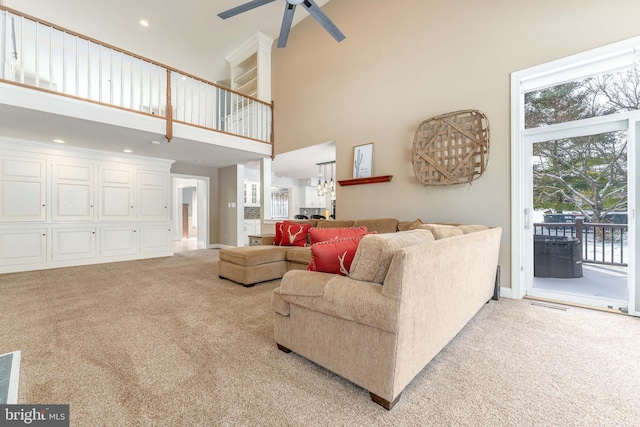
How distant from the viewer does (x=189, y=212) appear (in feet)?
37.9

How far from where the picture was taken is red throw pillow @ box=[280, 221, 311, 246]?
420 centimetres

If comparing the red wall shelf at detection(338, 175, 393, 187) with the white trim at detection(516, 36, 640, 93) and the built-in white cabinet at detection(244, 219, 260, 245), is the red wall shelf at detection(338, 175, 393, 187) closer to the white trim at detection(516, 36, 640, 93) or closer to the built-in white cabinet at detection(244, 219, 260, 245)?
the white trim at detection(516, 36, 640, 93)

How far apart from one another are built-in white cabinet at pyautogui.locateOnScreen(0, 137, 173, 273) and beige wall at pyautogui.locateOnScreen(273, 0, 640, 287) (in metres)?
3.56

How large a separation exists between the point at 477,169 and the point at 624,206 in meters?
1.31

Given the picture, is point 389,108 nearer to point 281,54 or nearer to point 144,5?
point 281,54

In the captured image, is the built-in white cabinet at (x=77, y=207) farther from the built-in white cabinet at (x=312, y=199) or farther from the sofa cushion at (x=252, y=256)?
the built-in white cabinet at (x=312, y=199)

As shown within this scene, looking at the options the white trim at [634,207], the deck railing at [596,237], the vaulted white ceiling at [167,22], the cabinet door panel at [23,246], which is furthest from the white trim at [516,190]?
the cabinet door panel at [23,246]

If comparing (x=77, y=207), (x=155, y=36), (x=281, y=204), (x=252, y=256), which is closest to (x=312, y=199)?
(x=281, y=204)

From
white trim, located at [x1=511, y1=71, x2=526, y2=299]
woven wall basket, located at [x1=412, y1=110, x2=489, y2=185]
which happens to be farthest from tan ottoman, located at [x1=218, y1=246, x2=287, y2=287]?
white trim, located at [x1=511, y1=71, x2=526, y2=299]

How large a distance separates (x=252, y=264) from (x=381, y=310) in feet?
8.33

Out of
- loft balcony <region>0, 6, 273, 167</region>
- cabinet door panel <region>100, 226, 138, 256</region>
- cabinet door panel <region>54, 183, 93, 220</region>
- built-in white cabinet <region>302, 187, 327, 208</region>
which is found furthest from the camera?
built-in white cabinet <region>302, 187, 327, 208</region>

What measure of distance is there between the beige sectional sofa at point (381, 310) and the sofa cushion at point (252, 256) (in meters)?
1.77

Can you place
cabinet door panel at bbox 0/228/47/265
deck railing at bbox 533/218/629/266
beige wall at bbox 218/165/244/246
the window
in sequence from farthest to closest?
1. the window
2. beige wall at bbox 218/165/244/246
3. cabinet door panel at bbox 0/228/47/265
4. deck railing at bbox 533/218/629/266

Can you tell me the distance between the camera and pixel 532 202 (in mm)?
3047
